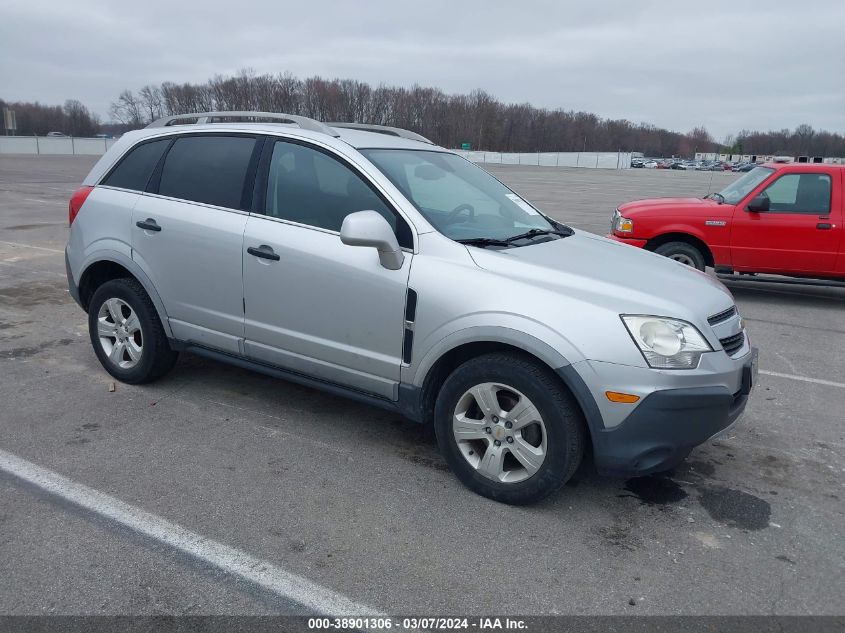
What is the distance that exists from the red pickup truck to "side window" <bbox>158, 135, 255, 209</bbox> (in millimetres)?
6015

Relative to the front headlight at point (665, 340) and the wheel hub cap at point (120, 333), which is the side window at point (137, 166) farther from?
the front headlight at point (665, 340)

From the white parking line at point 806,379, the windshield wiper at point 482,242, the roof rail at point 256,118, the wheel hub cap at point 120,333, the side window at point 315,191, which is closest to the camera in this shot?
the windshield wiper at point 482,242

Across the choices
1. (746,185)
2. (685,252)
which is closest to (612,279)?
(685,252)

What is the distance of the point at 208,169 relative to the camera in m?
4.53

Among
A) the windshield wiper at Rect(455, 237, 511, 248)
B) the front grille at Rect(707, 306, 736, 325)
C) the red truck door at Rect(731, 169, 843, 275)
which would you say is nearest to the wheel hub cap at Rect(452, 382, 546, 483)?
the windshield wiper at Rect(455, 237, 511, 248)

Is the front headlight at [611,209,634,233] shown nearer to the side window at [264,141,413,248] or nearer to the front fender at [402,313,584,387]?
the side window at [264,141,413,248]

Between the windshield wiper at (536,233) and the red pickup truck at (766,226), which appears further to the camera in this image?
the red pickup truck at (766,226)

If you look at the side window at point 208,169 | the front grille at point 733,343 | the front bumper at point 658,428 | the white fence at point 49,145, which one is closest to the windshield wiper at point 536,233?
the front bumper at point 658,428

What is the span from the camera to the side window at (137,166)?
4.84 metres

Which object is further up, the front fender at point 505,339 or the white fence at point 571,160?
the white fence at point 571,160

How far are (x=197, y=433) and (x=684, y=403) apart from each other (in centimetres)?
279

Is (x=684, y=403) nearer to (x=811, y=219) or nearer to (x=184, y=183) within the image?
(x=184, y=183)

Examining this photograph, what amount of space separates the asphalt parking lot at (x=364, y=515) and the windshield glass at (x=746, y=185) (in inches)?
166

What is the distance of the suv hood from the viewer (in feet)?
10.8
